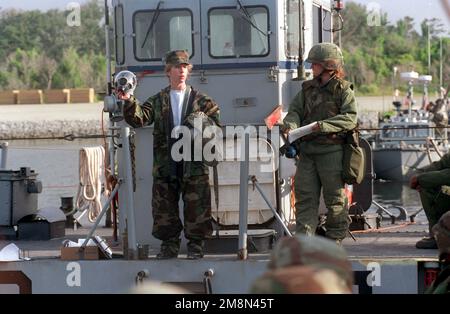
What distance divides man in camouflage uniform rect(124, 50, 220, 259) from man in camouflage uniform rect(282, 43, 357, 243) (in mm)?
696

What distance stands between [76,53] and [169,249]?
3768 centimetres

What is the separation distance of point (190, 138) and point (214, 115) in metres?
0.28

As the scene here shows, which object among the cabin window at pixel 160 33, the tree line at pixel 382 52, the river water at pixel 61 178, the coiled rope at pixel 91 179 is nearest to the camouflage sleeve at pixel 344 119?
the cabin window at pixel 160 33

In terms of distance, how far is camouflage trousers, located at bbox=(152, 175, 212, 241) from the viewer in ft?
30.3

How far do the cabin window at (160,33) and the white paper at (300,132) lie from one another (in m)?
1.65

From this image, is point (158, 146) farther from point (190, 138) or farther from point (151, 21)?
point (151, 21)

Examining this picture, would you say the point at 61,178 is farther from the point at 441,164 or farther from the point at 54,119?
the point at 54,119

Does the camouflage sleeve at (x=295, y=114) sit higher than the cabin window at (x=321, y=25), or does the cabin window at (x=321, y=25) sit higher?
the cabin window at (x=321, y=25)

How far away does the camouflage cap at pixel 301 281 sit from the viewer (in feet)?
14.7

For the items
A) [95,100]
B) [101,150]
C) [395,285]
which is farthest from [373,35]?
[395,285]

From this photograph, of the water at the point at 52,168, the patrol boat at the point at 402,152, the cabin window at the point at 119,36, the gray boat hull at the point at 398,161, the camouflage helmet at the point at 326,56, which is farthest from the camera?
the gray boat hull at the point at 398,161

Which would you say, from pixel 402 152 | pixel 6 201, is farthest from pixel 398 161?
pixel 6 201

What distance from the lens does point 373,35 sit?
54.1 meters

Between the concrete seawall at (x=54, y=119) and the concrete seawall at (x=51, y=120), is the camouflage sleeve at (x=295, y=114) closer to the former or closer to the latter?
the concrete seawall at (x=54, y=119)
